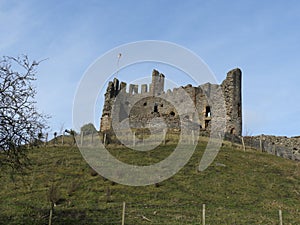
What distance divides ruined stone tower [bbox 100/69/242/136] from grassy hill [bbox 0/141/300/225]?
48.8 ft

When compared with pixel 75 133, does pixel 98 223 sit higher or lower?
lower

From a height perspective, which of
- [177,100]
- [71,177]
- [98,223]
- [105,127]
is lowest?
[98,223]

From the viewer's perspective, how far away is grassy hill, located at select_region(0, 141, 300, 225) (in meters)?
18.0

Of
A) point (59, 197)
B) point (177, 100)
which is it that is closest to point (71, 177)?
point (59, 197)

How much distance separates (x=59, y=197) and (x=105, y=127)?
2947 centimetres

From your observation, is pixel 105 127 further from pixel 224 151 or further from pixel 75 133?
pixel 224 151

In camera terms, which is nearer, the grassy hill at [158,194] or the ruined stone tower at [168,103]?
the grassy hill at [158,194]

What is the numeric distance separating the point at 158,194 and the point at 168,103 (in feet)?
117

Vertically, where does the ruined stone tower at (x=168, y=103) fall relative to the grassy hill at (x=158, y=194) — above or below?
above

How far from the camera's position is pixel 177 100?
56062 millimetres

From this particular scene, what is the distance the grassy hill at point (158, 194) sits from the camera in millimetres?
18000

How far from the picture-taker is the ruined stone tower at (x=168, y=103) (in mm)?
47594

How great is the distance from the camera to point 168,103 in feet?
189

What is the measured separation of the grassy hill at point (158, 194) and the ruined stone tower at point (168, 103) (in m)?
14.9
